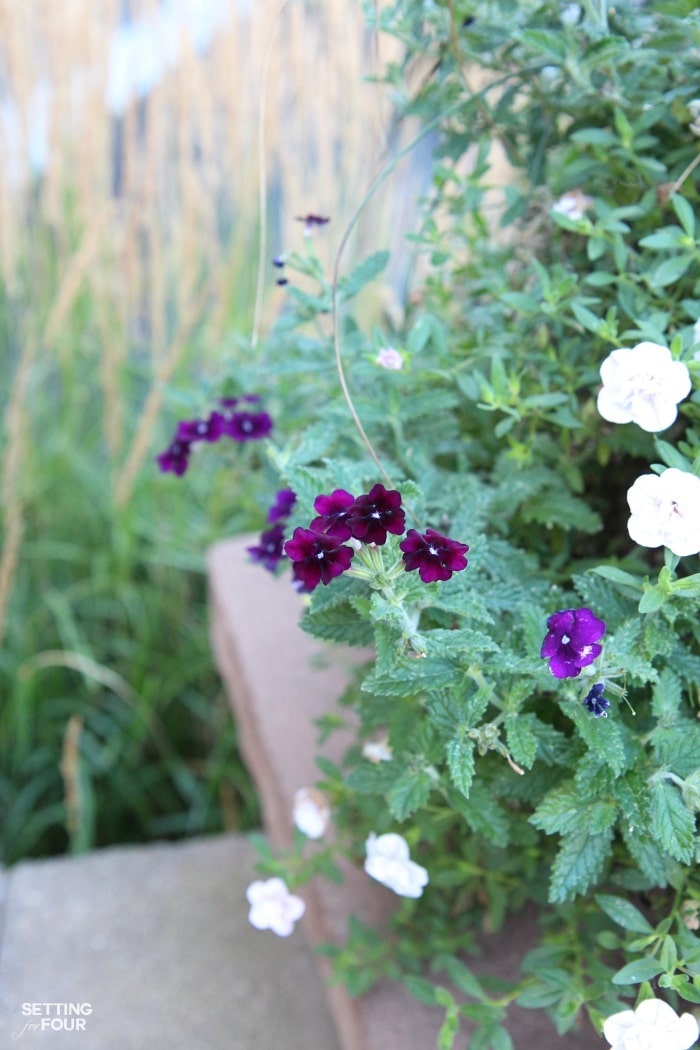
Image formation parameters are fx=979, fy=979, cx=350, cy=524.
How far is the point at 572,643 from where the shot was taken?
0.61 meters

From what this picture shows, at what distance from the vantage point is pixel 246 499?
1067mm

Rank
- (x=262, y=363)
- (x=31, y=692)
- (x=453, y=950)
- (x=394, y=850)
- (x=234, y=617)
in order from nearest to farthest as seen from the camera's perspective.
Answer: (x=394, y=850) < (x=453, y=950) < (x=262, y=363) < (x=234, y=617) < (x=31, y=692)

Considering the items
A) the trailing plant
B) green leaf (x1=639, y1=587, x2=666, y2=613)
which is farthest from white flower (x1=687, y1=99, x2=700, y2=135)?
green leaf (x1=639, y1=587, x2=666, y2=613)

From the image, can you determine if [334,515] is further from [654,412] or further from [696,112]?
[696,112]

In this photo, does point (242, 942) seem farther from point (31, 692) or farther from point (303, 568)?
point (303, 568)

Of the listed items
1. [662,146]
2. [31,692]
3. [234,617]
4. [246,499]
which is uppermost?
[662,146]

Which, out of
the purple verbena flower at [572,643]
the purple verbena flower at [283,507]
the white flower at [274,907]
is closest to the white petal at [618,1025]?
the purple verbena flower at [572,643]

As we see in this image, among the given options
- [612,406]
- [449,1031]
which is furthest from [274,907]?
[612,406]

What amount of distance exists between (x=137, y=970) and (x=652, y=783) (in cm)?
81

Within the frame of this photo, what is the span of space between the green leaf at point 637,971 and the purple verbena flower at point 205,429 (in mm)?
561

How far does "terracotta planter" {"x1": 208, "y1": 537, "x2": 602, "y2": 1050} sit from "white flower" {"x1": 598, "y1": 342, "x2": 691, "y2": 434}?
49 cm

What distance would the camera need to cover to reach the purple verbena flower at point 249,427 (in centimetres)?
93

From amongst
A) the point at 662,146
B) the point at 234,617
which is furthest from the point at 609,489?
the point at 234,617

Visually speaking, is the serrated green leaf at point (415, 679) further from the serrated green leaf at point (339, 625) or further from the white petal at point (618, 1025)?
the white petal at point (618, 1025)
